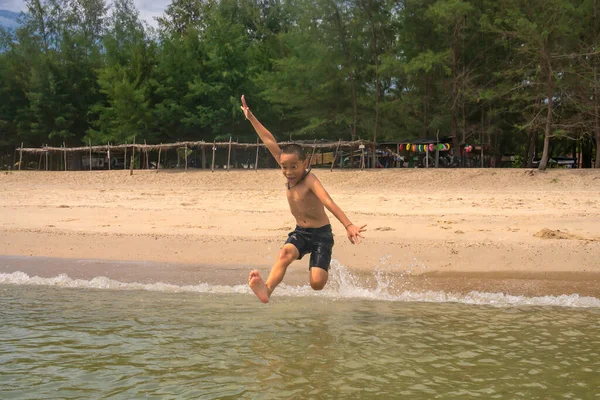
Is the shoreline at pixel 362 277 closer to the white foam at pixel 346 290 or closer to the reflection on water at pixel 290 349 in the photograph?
the white foam at pixel 346 290

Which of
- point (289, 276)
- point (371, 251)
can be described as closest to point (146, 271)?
point (289, 276)

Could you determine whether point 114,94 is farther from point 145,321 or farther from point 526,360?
point 526,360

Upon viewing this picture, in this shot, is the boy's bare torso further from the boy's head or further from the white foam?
the white foam

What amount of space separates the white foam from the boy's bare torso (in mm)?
1615

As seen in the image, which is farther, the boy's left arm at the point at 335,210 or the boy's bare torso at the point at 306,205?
the boy's bare torso at the point at 306,205

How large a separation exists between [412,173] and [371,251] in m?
17.3

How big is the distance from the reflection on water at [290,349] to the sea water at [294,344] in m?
0.02

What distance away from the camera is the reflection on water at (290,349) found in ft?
14.5

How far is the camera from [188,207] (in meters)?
16.0

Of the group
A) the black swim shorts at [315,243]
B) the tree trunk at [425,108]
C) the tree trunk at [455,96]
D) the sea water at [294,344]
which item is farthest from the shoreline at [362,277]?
the tree trunk at [425,108]

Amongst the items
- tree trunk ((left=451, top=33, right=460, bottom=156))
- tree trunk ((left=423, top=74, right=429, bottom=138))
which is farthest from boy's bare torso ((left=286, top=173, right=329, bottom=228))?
tree trunk ((left=423, top=74, right=429, bottom=138))

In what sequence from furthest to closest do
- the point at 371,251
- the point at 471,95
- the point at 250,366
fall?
the point at 471,95 → the point at 371,251 → the point at 250,366

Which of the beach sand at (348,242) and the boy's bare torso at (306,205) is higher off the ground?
the boy's bare torso at (306,205)

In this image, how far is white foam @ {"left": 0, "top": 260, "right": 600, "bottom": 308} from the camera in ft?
23.3
